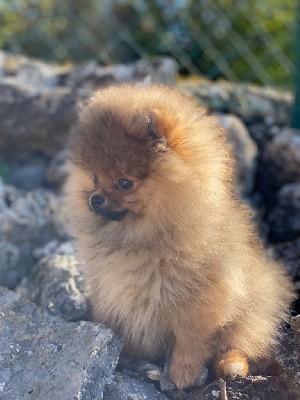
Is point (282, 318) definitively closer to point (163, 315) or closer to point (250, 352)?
point (250, 352)

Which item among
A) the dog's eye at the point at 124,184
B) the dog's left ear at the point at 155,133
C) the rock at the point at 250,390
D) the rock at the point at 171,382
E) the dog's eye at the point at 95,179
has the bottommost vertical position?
the rock at the point at 171,382

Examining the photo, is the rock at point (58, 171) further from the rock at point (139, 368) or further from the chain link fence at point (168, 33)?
the chain link fence at point (168, 33)

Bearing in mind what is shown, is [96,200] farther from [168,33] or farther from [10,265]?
[168,33]

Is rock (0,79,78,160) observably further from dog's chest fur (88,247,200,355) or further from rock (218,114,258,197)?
dog's chest fur (88,247,200,355)

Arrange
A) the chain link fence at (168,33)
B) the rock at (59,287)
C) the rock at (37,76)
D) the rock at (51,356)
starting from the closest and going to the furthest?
the rock at (51,356), the rock at (59,287), the rock at (37,76), the chain link fence at (168,33)

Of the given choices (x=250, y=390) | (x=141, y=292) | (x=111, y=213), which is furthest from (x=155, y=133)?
(x=250, y=390)

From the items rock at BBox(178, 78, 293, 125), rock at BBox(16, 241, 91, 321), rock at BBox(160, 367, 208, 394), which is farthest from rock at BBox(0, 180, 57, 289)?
rock at BBox(178, 78, 293, 125)

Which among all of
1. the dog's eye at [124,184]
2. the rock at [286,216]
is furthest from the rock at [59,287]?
the rock at [286,216]
